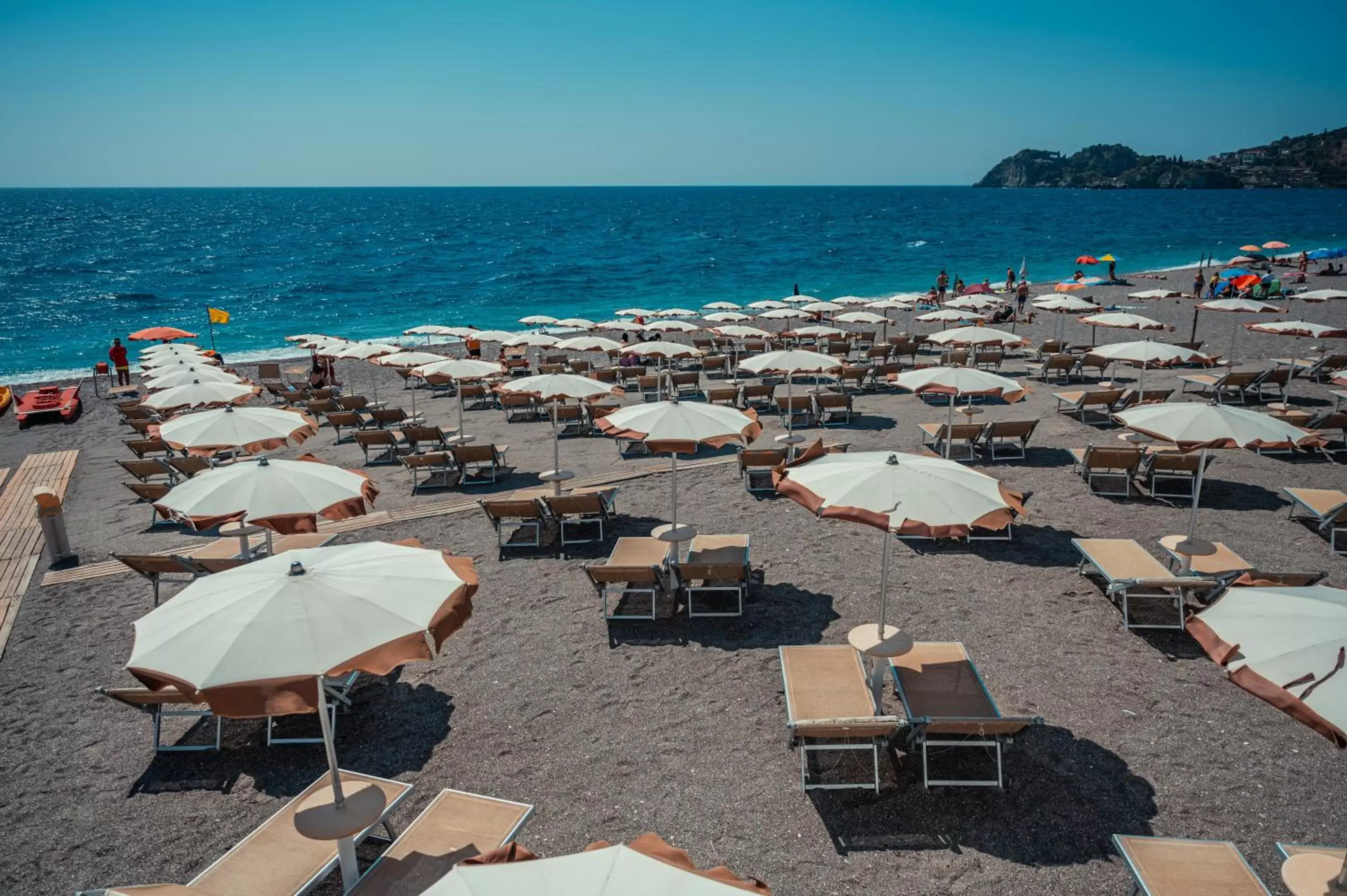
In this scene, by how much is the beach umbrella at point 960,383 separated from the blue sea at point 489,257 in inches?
1219

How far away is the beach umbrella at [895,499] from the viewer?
5395 millimetres

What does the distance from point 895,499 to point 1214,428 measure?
4.02m

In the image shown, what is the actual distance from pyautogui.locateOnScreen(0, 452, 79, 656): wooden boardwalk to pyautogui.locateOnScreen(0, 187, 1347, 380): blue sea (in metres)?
19.6

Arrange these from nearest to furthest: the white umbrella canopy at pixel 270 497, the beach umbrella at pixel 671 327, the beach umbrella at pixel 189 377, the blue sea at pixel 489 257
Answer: the white umbrella canopy at pixel 270 497, the beach umbrella at pixel 189 377, the beach umbrella at pixel 671 327, the blue sea at pixel 489 257

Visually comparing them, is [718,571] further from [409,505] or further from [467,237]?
[467,237]

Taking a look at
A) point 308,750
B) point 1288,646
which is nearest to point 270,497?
point 308,750

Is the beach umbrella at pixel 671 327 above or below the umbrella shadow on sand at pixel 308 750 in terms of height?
above

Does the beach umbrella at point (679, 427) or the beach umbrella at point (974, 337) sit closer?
the beach umbrella at point (679, 427)

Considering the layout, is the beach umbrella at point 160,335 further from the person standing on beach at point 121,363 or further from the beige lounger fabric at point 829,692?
the beige lounger fabric at point 829,692

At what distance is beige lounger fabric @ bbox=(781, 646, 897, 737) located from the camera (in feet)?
17.0

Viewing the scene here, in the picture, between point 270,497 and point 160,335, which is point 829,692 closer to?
point 270,497

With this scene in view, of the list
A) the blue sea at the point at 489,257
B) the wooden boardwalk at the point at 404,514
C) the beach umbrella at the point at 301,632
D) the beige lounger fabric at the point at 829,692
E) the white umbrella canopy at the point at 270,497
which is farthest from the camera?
the blue sea at the point at 489,257

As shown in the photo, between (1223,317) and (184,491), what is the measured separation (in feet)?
102

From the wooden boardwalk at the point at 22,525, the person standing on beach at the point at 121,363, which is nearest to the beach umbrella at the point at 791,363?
the wooden boardwalk at the point at 22,525
